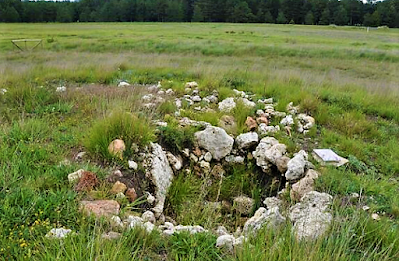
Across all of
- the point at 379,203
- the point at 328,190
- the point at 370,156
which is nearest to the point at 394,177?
the point at 370,156

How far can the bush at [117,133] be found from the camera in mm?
4016

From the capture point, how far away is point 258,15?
7925 cm

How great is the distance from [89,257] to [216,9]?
85255 millimetres

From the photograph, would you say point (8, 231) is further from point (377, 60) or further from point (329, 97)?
point (377, 60)

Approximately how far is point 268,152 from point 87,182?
258cm

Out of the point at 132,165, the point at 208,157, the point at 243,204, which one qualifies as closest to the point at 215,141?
the point at 208,157

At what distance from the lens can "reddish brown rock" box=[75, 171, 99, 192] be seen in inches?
125

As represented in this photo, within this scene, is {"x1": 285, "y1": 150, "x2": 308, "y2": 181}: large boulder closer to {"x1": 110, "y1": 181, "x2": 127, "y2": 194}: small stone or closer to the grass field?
the grass field

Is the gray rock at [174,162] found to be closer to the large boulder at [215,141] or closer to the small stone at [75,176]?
the large boulder at [215,141]

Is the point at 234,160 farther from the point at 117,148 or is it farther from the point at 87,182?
the point at 87,182

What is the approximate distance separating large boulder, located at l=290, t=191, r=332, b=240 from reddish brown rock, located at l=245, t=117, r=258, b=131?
Answer: 2307 mm

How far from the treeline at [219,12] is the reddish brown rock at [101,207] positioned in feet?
258

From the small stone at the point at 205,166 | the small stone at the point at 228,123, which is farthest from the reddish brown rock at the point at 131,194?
the small stone at the point at 228,123

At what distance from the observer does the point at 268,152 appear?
15.7 feet
